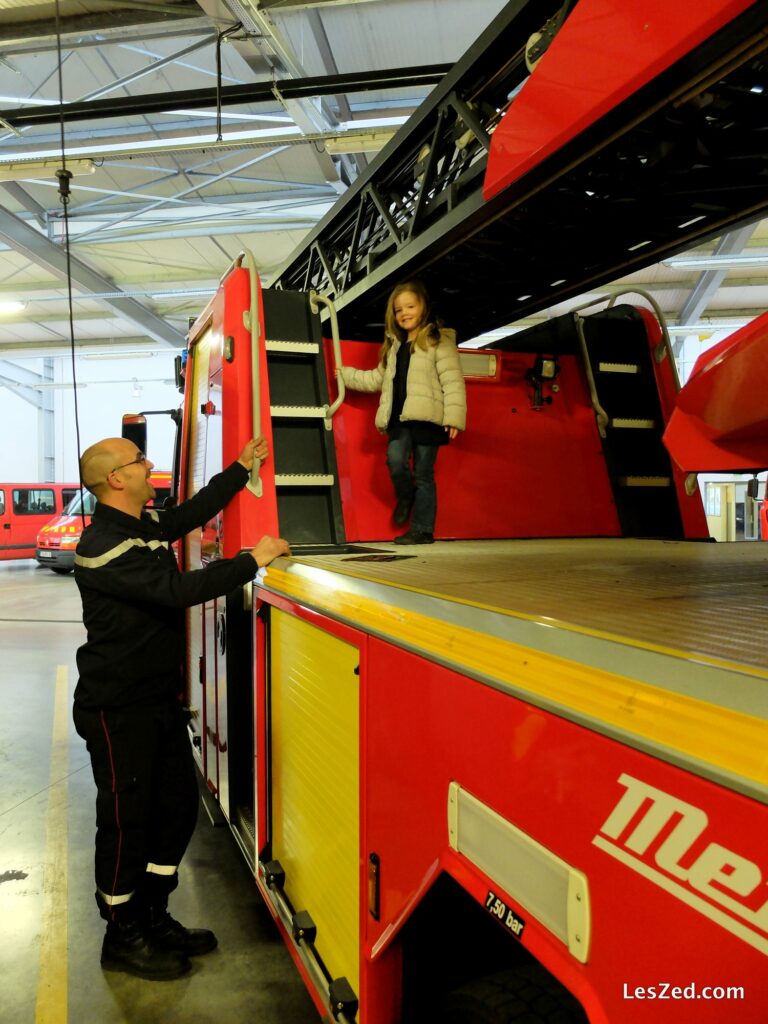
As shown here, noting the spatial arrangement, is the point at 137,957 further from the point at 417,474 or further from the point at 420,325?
the point at 420,325

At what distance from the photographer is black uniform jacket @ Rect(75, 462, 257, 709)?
2234 mm

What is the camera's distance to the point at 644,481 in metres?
3.78

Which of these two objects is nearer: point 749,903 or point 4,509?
point 749,903

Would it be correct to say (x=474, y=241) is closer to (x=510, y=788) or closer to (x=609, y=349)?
(x=609, y=349)

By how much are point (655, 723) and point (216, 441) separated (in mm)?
2663

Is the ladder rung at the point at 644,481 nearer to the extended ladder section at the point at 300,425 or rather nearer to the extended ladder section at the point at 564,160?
the extended ladder section at the point at 564,160

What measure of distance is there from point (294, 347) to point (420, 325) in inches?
24.1

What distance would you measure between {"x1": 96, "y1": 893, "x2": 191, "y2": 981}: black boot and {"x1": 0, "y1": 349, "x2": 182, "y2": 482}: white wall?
18771 millimetres

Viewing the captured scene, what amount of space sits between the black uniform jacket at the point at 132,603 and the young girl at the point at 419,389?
1158mm

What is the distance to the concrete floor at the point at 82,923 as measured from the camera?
2133 millimetres

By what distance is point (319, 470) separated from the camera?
3078 millimetres

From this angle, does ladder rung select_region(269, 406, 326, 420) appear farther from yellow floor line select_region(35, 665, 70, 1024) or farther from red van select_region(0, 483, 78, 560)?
red van select_region(0, 483, 78, 560)

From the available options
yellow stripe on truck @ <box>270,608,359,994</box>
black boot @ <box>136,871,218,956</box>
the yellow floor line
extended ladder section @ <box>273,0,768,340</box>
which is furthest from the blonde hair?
the yellow floor line

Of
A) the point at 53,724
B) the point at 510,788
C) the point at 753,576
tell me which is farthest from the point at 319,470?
the point at 53,724
